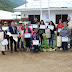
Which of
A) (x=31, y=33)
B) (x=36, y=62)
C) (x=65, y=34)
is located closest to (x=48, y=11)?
(x=65, y=34)

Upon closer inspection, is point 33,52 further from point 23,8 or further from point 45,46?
point 23,8

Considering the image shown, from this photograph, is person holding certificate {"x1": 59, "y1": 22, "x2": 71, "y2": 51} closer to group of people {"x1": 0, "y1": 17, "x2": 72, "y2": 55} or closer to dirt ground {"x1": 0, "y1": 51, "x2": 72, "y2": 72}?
group of people {"x1": 0, "y1": 17, "x2": 72, "y2": 55}

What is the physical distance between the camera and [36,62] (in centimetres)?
748

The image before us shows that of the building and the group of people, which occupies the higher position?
the building

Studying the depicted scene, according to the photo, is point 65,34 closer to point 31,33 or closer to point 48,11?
point 31,33

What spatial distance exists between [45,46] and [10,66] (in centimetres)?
332

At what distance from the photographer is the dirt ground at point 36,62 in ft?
21.3

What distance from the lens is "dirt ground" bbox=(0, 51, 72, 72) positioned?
649 centimetres

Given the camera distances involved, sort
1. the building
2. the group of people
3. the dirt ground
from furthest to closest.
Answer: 1. the building
2. the group of people
3. the dirt ground

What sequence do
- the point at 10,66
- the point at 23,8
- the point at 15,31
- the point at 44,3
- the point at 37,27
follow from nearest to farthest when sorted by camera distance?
the point at 10,66 → the point at 15,31 → the point at 37,27 → the point at 23,8 → the point at 44,3

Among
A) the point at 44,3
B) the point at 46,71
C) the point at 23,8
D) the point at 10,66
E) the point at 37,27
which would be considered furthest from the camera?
the point at 44,3

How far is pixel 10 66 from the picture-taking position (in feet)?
22.6

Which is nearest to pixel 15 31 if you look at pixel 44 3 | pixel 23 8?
pixel 23 8

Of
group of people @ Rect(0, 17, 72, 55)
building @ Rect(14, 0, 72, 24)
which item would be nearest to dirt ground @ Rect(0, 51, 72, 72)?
group of people @ Rect(0, 17, 72, 55)
